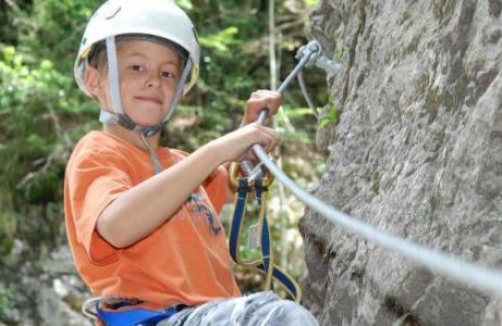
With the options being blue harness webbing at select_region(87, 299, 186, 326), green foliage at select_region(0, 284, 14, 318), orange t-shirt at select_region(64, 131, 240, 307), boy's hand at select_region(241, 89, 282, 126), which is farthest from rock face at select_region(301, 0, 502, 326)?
green foliage at select_region(0, 284, 14, 318)

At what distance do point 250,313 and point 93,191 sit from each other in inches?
21.8

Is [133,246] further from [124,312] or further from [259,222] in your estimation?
[259,222]

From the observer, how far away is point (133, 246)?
2410 millimetres

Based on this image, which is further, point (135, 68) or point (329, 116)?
point (329, 116)

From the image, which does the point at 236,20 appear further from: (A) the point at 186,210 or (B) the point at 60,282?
(A) the point at 186,210

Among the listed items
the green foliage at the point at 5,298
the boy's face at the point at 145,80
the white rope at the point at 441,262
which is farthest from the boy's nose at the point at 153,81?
the green foliage at the point at 5,298

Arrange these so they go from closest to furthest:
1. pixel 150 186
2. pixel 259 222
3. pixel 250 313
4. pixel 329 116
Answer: pixel 250 313 → pixel 150 186 → pixel 259 222 → pixel 329 116

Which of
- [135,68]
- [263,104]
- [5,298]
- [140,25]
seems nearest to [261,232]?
[263,104]

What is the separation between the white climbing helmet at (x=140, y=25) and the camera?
2.67 m

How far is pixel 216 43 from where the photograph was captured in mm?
7820

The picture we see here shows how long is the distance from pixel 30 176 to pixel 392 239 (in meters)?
7.17

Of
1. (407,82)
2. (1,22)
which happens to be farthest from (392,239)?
(1,22)

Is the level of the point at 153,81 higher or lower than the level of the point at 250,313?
higher

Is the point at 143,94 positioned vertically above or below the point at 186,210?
above
